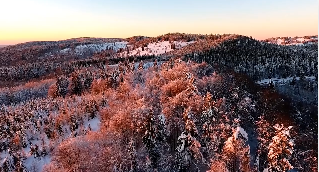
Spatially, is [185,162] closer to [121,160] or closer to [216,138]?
[216,138]

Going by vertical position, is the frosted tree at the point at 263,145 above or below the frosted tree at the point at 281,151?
below

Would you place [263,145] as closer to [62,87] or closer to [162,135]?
[162,135]

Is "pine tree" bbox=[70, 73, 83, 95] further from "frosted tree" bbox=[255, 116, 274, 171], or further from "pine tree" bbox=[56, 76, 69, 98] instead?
"frosted tree" bbox=[255, 116, 274, 171]

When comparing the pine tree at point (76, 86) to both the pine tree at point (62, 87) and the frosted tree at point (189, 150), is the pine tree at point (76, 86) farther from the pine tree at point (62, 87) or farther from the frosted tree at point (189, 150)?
the frosted tree at point (189, 150)

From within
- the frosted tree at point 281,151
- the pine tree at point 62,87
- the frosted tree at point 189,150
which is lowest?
the pine tree at point 62,87

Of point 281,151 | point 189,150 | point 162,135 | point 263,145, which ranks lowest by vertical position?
point 189,150

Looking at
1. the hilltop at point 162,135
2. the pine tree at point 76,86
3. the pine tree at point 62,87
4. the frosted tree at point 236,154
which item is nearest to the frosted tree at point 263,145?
the hilltop at point 162,135

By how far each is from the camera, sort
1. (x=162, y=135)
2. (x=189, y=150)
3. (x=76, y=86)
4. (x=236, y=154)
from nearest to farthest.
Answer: (x=236, y=154) < (x=189, y=150) < (x=162, y=135) < (x=76, y=86)

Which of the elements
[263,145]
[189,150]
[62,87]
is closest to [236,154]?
[189,150]

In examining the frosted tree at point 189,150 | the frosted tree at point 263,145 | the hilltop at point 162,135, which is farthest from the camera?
the frosted tree at point 263,145

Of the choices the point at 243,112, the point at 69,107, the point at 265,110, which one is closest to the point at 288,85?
the point at 265,110

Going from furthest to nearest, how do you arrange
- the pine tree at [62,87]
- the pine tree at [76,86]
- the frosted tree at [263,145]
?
the pine tree at [76,86]
the pine tree at [62,87]
the frosted tree at [263,145]
